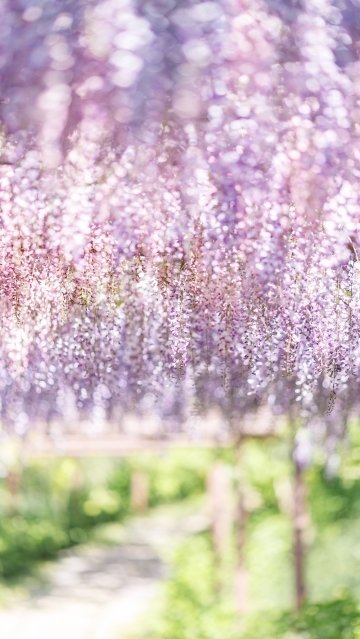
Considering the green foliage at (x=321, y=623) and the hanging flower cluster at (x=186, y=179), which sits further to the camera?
the green foliage at (x=321, y=623)

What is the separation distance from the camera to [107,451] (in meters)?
8.40

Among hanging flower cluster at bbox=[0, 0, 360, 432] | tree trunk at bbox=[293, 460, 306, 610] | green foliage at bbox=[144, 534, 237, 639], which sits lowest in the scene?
green foliage at bbox=[144, 534, 237, 639]

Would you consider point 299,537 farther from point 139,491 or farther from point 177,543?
point 139,491

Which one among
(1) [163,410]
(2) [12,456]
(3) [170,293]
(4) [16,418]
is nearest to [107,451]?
(2) [12,456]

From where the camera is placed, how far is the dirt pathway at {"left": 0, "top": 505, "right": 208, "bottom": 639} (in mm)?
7922

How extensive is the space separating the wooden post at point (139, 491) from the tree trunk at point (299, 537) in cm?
834

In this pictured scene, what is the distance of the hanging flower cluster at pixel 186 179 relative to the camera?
145 centimetres

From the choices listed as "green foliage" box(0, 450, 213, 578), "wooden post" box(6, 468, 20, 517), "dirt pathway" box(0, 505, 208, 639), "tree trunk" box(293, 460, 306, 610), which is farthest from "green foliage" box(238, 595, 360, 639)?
"wooden post" box(6, 468, 20, 517)

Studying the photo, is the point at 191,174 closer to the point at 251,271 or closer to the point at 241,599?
the point at 251,271

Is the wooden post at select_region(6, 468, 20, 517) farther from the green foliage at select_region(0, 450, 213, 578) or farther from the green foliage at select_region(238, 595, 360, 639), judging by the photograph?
the green foliage at select_region(238, 595, 360, 639)

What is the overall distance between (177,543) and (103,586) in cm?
137

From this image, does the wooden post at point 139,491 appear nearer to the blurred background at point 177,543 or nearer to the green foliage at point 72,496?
the blurred background at point 177,543

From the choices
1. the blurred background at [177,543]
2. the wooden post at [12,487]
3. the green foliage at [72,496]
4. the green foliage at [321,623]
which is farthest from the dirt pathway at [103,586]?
the green foliage at [321,623]

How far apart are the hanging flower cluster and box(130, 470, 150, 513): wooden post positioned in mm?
11942
